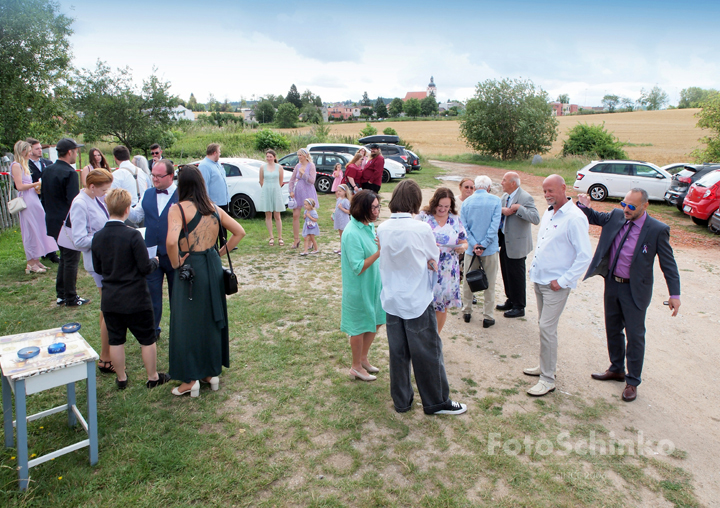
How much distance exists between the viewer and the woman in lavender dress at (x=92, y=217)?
4.27 m

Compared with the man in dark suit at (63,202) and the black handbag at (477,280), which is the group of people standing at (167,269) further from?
the black handbag at (477,280)

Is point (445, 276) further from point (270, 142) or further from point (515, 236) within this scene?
point (270, 142)

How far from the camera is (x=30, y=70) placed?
1478cm

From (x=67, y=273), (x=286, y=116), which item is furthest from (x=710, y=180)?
(x=286, y=116)

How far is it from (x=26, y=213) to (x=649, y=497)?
860cm

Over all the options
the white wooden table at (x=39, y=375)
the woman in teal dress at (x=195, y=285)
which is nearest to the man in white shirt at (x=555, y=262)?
the woman in teal dress at (x=195, y=285)

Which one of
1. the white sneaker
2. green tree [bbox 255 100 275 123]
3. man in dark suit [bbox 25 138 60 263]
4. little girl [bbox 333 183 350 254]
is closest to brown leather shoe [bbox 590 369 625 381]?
the white sneaker

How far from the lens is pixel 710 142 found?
66.0 ft

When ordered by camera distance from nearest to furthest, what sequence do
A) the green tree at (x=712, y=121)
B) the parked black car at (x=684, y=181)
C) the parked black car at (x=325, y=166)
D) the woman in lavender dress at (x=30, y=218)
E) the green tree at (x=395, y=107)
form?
the woman in lavender dress at (x=30, y=218)
the parked black car at (x=684, y=181)
the parked black car at (x=325, y=166)
the green tree at (x=712, y=121)
the green tree at (x=395, y=107)

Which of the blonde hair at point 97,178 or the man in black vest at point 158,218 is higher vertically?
the blonde hair at point 97,178

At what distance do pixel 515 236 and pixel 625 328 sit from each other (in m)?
1.91

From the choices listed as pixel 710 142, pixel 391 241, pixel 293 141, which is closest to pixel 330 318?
pixel 391 241

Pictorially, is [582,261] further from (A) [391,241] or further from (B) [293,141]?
(B) [293,141]

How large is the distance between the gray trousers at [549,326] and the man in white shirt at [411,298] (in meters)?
1.09
